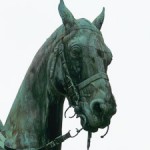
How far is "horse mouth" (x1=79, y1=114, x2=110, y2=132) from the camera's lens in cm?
1148

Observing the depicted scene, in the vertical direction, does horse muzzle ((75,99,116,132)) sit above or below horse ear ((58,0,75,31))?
below

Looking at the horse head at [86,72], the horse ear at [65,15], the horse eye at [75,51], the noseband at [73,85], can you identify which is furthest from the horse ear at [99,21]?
the noseband at [73,85]

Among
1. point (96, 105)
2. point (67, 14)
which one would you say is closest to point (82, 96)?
point (96, 105)

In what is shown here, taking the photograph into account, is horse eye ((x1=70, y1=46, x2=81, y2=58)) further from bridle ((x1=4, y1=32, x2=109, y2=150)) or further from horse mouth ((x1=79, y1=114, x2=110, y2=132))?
horse mouth ((x1=79, y1=114, x2=110, y2=132))

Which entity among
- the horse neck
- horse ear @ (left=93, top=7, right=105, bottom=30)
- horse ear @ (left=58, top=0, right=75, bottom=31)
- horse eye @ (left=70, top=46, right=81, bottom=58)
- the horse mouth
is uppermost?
horse ear @ (left=93, top=7, right=105, bottom=30)

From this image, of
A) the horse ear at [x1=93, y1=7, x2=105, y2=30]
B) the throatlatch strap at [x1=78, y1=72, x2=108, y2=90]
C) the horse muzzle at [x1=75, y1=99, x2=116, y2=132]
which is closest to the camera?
the horse muzzle at [x1=75, y1=99, x2=116, y2=132]

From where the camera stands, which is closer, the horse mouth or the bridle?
the horse mouth

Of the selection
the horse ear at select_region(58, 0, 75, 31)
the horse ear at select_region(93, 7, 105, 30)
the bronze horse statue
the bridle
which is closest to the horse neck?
the bronze horse statue

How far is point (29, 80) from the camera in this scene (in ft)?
39.6

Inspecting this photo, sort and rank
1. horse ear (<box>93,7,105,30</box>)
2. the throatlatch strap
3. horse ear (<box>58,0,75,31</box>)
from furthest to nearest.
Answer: horse ear (<box>93,7,105,30</box>) → horse ear (<box>58,0,75,31</box>) → the throatlatch strap

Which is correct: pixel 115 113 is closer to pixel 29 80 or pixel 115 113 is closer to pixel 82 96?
pixel 82 96

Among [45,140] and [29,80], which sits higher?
[29,80]

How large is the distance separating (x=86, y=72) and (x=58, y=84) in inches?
14.6

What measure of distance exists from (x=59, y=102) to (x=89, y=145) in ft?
2.08
